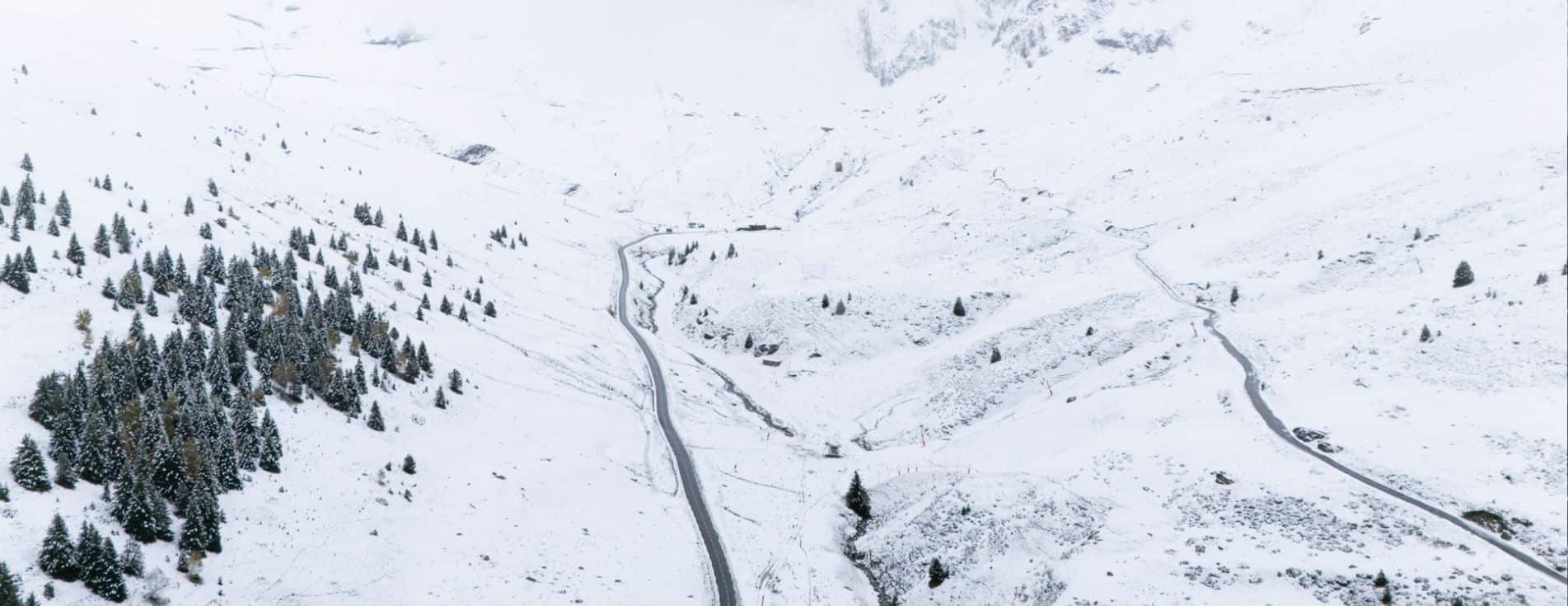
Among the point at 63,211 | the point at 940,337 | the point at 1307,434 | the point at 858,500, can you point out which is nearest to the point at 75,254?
the point at 63,211

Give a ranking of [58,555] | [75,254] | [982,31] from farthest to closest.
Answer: [982,31]
[75,254]
[58,555]

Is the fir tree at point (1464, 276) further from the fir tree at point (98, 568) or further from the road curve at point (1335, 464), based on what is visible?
the fir tree at point (98, 568)

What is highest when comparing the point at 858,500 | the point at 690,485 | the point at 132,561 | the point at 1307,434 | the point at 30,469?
the point at 30,469

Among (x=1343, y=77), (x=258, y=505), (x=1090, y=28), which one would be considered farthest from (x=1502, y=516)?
(x=1090, y=28)

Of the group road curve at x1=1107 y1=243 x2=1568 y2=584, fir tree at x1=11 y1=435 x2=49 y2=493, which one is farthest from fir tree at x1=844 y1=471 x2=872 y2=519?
fir tree at x1=11 y1=435 x2=49 y2=493

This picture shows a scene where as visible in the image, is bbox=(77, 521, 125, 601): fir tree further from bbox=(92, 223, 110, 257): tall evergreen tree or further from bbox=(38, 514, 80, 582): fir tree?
bbox=(92, 223, 110, 257): tall evergreen tree

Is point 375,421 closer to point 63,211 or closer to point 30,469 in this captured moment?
point 30,469

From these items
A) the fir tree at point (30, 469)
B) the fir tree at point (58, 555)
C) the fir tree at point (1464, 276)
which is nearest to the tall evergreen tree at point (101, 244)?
the fir tree at point (30, 469)
